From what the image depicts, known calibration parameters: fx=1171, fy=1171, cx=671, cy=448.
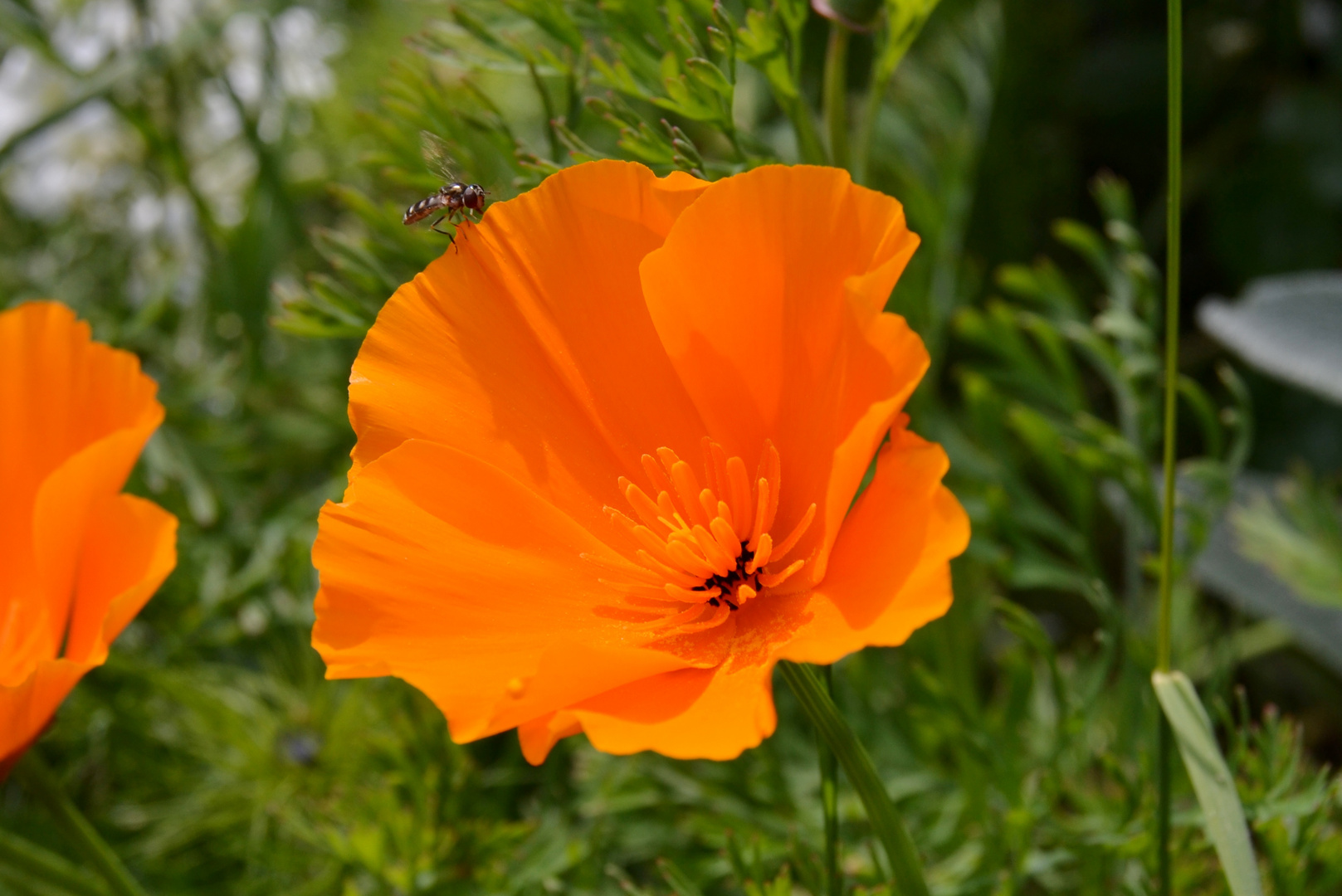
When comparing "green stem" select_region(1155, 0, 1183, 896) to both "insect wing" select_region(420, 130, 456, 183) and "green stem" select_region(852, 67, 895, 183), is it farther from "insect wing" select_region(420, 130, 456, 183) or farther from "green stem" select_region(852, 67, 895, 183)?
"insect wing" select_region(420, 130, 456, 183)

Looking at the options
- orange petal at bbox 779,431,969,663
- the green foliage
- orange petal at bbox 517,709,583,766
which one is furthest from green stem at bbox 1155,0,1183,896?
the green foliage

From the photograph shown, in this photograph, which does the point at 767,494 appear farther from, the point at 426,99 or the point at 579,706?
the point at 426,99

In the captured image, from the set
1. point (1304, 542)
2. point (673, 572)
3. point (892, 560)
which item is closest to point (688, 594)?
point (673, 572)

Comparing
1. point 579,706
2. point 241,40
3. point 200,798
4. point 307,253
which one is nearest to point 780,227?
point 579,706

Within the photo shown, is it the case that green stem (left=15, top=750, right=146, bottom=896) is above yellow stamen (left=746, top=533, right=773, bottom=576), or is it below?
below

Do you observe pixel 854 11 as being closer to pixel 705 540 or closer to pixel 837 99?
pixel 837 99

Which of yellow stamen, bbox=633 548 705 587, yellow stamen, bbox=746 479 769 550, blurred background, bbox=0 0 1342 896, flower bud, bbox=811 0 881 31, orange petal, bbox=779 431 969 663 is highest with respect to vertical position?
flower bud, bbox=811 0 881 31

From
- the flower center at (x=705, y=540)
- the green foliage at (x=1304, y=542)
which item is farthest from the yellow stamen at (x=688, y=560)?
the green foliage at (x=1304, y=542)
